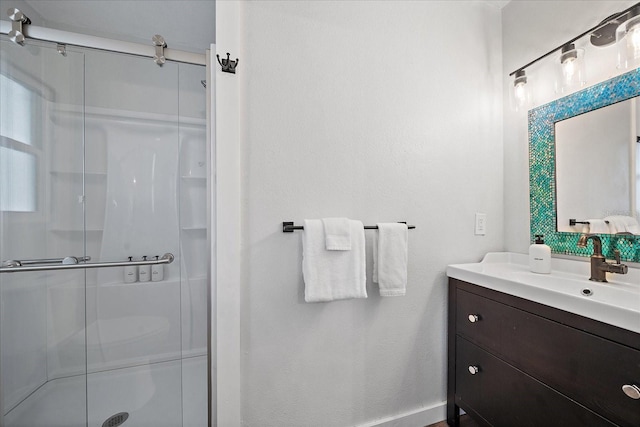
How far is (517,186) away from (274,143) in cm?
140

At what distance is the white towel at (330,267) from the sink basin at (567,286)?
1.87ft

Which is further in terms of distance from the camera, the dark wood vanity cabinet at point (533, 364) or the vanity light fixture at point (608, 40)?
the vanity light fixture at point (608, 40)

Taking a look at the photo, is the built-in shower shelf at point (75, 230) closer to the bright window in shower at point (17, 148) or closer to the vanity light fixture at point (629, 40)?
the bright window in shower at point (17, 148)

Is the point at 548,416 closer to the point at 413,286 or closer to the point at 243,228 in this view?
the point at 413,286

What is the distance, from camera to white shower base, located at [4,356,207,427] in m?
1.19

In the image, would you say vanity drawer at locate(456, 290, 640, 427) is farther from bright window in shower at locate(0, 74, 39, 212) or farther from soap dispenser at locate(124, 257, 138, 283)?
bright window in shower at locate(0, 74, 39, 212)

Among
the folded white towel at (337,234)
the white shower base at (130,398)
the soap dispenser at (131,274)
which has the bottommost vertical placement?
the white shower base at (130,398)

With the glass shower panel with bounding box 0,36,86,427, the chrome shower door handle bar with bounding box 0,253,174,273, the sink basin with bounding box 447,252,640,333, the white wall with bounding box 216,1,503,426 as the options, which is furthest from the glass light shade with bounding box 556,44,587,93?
the glass shower panel with bounding box 0,36,86,427

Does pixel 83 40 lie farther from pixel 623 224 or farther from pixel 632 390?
pixel 623 224

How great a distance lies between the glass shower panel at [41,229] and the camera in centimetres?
115

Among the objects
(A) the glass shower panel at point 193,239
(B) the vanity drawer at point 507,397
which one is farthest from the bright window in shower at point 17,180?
(B) the vanity drawer at point 507,397

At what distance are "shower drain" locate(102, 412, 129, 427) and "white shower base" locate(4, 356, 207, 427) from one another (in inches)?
0.7

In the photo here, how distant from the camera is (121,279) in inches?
51.9

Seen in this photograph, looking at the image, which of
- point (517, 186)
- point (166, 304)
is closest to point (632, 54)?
point (517, 186)
